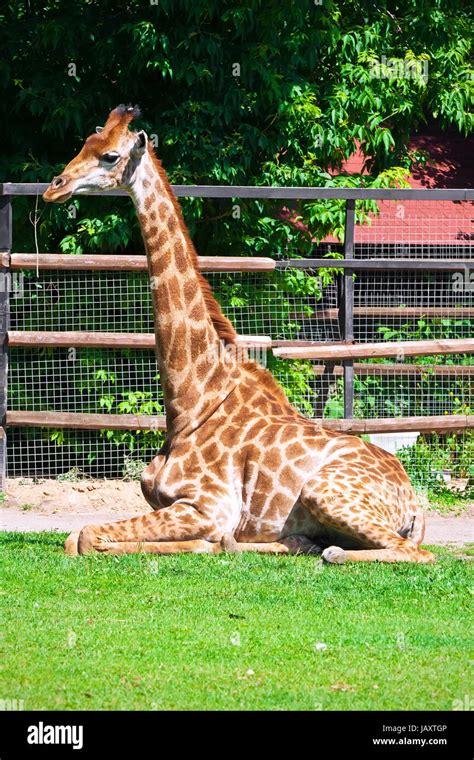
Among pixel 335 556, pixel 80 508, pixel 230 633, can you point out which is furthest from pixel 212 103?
pixel 230 633

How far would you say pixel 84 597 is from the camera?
258 inches

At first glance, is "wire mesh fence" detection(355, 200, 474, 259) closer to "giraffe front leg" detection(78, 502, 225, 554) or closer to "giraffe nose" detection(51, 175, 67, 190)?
"giraffe nose" detection(51, 175, 67, 190)

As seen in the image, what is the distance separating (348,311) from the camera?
37.1 feet

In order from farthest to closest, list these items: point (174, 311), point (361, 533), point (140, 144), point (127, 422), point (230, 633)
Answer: point (127, 422), point (174, 311), point (140, 144), point (361, 533), point (230, 633)

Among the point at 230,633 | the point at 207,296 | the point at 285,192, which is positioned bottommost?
the point at 230,633

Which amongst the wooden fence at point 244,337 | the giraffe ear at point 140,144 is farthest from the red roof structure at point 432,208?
the giraffe ear at point 140,144

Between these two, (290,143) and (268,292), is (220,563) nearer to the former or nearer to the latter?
(268,292)

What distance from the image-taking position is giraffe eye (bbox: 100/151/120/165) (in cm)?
812

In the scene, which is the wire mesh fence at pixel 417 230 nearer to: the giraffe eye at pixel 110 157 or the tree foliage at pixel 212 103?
the tree foliage at pixel 212 103

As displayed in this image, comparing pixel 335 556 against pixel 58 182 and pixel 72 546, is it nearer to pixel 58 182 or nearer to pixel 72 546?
pixel 72 546

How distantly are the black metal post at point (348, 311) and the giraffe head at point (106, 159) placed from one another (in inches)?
142

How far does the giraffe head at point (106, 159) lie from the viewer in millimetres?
8086

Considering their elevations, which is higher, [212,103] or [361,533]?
[212,103]

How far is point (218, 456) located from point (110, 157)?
2.15 m
